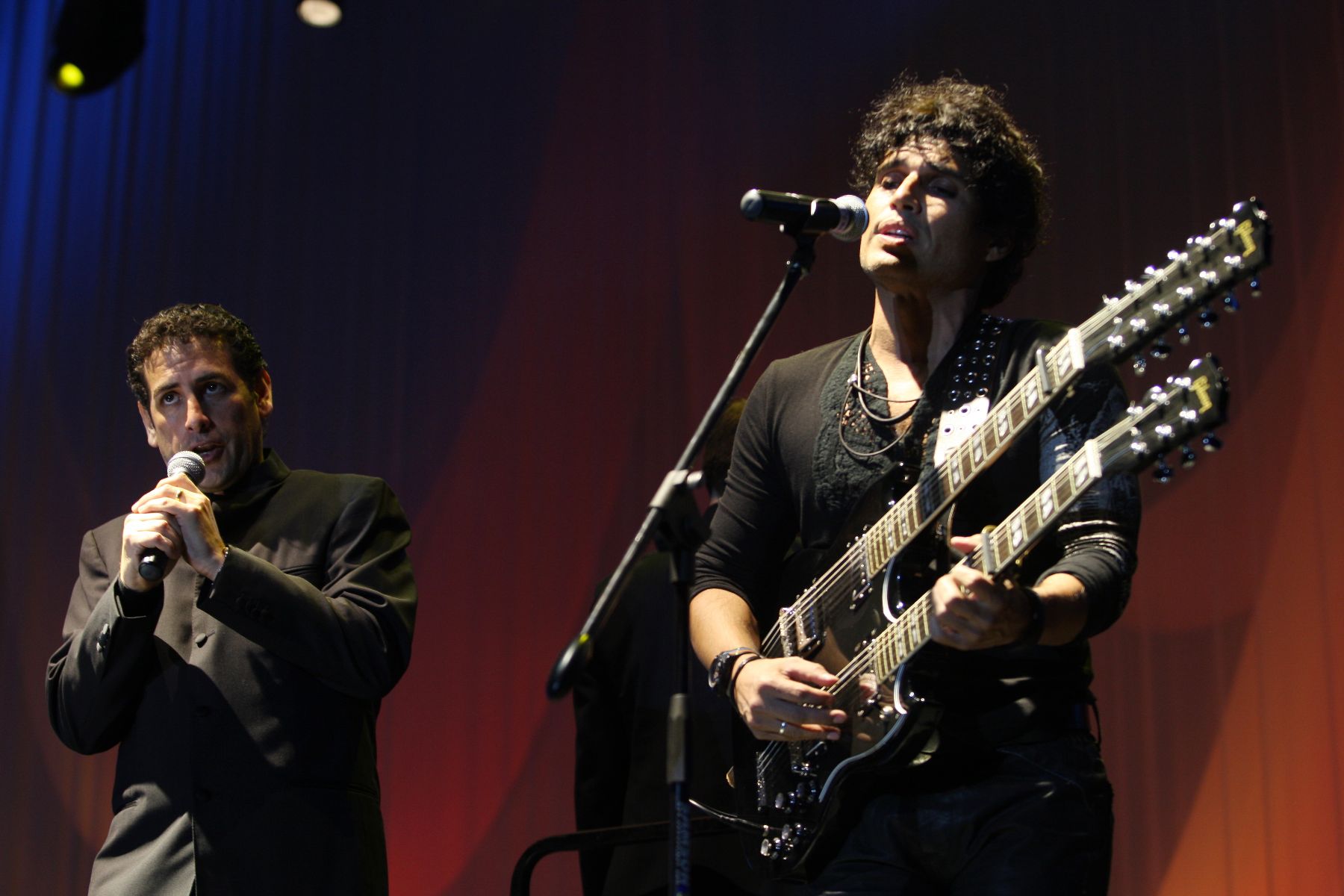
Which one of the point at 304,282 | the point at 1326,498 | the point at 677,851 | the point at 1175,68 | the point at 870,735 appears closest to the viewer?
the point at 677,851

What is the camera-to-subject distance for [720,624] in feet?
7.44

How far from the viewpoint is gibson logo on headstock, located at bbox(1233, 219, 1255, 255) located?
1606 mm

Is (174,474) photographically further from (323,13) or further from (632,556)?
(323,13)

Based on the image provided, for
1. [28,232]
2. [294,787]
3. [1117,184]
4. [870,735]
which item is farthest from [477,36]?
[870,735]

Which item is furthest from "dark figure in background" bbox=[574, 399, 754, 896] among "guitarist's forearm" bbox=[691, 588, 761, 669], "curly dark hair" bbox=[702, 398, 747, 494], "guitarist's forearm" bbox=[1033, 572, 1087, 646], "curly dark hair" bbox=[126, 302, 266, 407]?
"guitarist's forearm" bbox=[1033, 572, 1087, 646]

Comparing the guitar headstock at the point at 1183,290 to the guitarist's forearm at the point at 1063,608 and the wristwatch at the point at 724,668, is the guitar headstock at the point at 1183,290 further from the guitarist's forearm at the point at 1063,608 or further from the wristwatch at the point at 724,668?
the wristwatch at the point at 724,668

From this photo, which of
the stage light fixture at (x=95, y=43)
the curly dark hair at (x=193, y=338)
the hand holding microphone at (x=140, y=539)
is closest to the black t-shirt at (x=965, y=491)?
the hand holding microphone at (x=140, y=539)

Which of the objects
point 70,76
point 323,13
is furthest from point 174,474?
point 70,76

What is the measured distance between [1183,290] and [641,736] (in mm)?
1717

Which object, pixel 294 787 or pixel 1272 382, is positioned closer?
pixel 294 787

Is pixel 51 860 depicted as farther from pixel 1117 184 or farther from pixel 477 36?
pixel 1117 184

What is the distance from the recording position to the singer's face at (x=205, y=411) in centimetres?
275

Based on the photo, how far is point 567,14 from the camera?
208 inches

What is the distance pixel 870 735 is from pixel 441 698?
3.15 meters
